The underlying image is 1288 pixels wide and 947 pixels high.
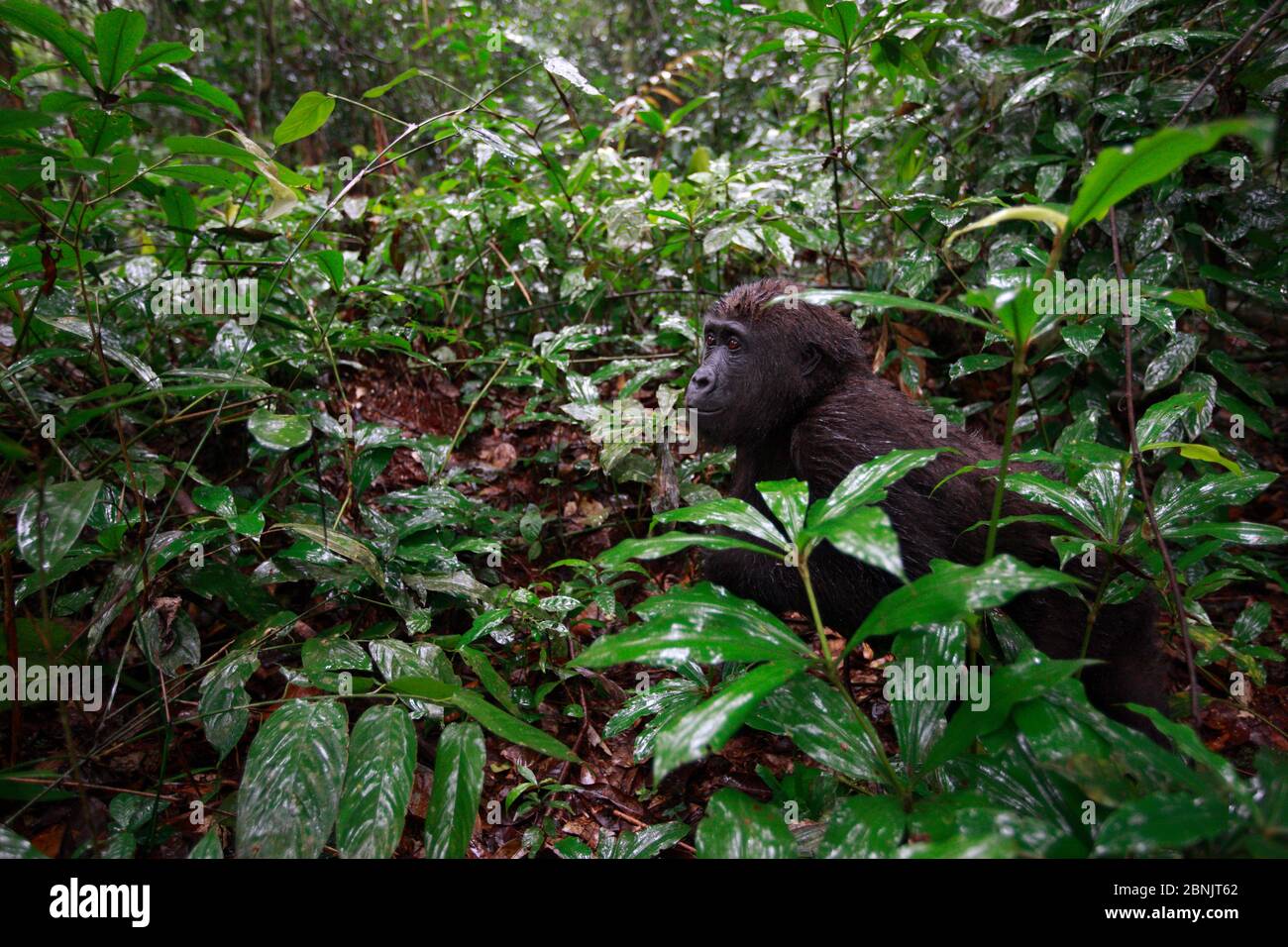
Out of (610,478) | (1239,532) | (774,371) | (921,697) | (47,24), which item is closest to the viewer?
(921,697)

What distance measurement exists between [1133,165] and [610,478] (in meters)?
3.78

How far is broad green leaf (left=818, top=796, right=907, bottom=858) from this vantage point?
1.76m

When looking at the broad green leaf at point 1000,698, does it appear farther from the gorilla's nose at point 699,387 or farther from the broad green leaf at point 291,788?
the gorilla's nose at point 699,387

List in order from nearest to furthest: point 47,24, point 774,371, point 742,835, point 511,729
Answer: point 742,835, point 511,729, point 47,24, point 774,371

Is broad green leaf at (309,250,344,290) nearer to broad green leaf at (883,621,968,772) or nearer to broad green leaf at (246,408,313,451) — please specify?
broad green leaf at (246,408,313,451)

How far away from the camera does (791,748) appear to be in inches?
150

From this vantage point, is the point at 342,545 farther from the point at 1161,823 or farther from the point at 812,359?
the point at 1161,823

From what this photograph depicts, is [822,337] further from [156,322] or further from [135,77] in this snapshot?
[156,322]

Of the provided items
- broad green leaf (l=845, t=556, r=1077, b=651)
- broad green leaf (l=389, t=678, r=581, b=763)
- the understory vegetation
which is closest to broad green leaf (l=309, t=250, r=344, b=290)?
the understory vegetation

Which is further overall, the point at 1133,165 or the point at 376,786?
the point at 376,786

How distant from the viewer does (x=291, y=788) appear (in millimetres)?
2020

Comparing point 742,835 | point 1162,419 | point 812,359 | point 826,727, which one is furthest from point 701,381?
point 742,835

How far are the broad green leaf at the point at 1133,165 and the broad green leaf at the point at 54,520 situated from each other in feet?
8.63
